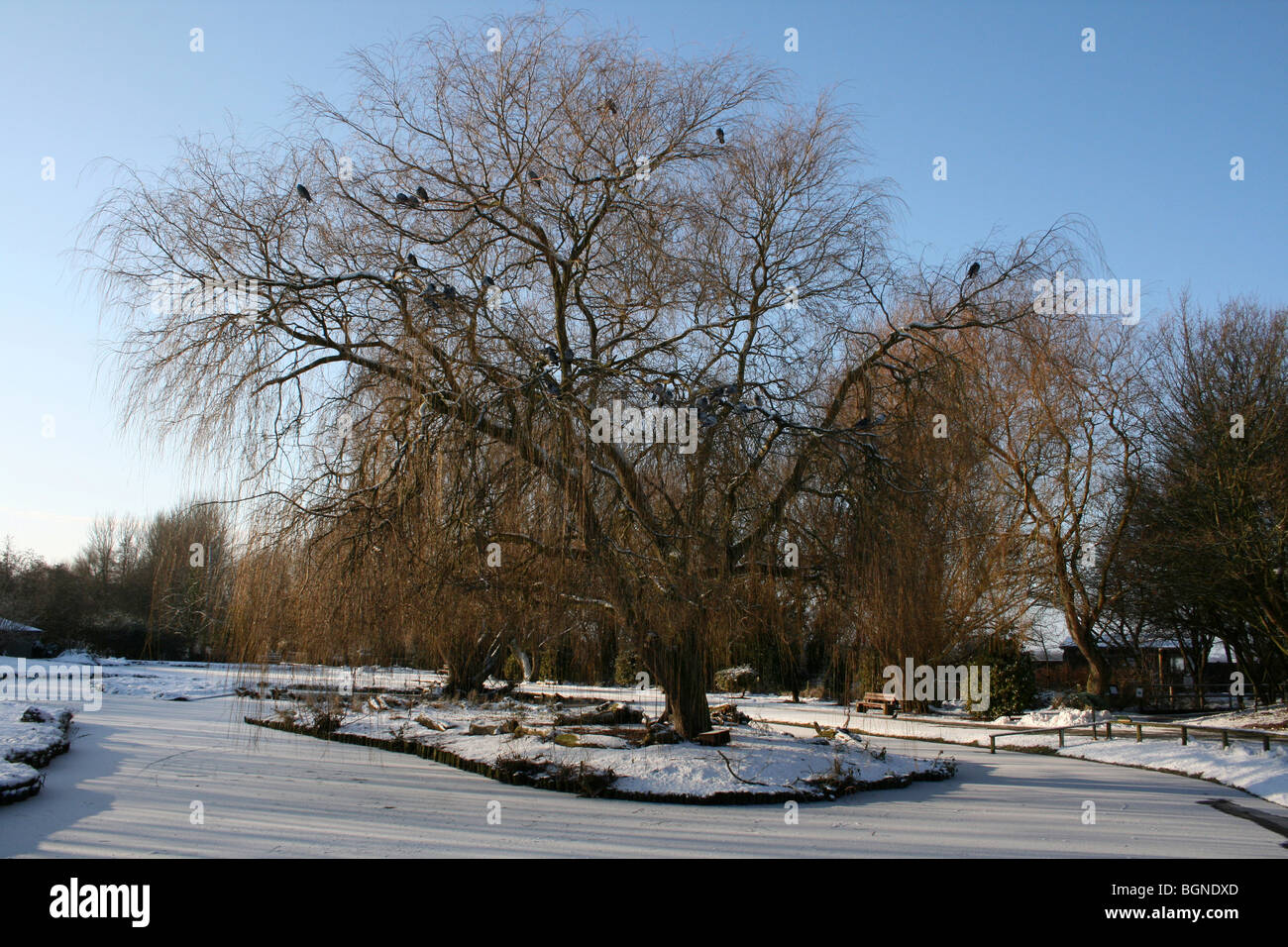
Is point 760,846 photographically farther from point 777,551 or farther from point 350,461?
point 350,461

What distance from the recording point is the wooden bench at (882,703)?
809 inches

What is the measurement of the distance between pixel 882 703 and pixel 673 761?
1318cm

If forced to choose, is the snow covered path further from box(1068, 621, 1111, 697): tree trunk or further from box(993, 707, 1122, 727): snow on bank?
box(1068, 621, 1111, 697): tree trunk

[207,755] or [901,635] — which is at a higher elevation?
[901,635]

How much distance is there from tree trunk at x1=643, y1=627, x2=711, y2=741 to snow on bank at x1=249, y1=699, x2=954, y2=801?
17.1 inches

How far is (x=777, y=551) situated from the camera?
8414 mm

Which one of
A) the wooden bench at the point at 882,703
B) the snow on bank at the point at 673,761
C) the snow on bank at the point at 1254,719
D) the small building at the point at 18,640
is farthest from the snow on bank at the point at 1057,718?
the small building at the point at 18,640

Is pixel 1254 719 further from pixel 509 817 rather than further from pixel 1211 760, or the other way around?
pixel 509 817

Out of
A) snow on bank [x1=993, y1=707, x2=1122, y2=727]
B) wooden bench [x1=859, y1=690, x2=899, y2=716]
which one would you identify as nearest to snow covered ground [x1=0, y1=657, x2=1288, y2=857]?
snow on bank [x1=993, y1=707, x2=1122, y2=727]

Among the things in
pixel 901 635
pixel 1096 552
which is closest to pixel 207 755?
pixel 901 635

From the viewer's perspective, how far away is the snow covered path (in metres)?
6.61

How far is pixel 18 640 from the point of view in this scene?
→ 30422 millimetres

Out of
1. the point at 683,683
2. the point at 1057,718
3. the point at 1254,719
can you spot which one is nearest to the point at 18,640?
the point at 683,683

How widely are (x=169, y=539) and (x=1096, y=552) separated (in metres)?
23.2
